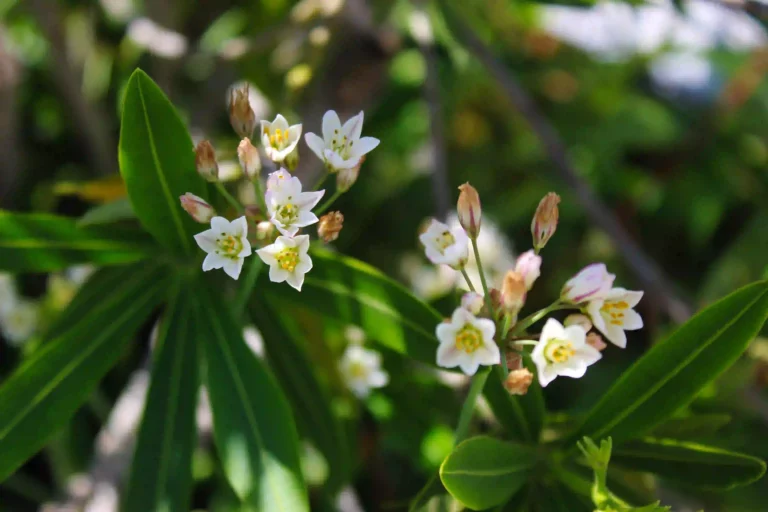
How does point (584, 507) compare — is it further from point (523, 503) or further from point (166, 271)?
point (166, 271)

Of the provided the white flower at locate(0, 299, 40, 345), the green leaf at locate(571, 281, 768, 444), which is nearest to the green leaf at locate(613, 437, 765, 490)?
the green leaf at locate(571, 281, 768, 444)

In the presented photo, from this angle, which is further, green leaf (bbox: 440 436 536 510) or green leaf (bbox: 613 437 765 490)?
green leaf (bbox: 613 437 765 490)

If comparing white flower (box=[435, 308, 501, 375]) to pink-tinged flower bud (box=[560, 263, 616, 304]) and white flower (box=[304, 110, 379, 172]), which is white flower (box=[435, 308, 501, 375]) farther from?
white flower (box=[304, 110, 379, 172])

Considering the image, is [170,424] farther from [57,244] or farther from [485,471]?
[485,471]

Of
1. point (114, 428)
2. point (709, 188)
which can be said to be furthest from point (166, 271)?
point (709, 188)

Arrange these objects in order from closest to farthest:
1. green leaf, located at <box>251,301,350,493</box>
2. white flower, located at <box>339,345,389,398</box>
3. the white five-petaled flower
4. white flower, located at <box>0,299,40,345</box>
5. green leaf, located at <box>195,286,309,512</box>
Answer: the white five-petaled flower → green leaf, located at <box>195,286,309,512</box> → green leaf, located at <box>251,301,350,493</box> → white flower, located at <box>339,345,389,398</box> → white flower, located at <box>0,299,40,345</box>

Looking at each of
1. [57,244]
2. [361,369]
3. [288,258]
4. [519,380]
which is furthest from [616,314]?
[57,244]

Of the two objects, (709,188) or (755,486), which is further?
(709,188)
